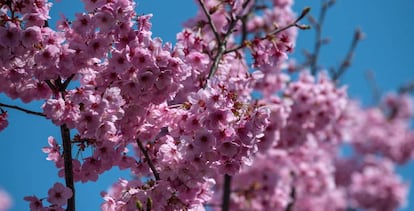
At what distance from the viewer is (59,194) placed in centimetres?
321

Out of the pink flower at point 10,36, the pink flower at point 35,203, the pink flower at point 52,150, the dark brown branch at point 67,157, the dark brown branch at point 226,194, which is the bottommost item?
the pink flower at point 35,203

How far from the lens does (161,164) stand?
3.32 m

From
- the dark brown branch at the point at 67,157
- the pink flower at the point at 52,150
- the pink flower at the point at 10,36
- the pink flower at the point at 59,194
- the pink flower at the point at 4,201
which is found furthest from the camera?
the pink flower at the point at 4,201

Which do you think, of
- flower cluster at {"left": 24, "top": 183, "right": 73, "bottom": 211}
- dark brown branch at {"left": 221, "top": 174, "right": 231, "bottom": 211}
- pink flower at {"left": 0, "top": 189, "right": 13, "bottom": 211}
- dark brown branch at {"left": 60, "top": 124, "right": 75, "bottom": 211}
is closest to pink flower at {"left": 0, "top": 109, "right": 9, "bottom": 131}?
dark brown branch at {"left": 60, "top": 124, "right": 75, "bottom": 211}

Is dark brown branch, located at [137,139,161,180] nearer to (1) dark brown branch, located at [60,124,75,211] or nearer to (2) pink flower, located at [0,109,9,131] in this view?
(1) dark brown branch, located at [60,124,75,211]

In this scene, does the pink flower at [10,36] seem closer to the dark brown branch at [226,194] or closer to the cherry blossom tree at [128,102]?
the cherry blossom tree at [128,102]

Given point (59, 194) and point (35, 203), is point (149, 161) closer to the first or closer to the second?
point (59, 194)

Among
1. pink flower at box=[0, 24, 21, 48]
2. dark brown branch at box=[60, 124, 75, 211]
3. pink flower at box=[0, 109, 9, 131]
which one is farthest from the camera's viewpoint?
pink flower at box=[0, 109, 9, 131]

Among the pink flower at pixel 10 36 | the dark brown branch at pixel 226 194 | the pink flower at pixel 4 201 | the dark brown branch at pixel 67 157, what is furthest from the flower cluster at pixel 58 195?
the pink flower at pixel 4 201

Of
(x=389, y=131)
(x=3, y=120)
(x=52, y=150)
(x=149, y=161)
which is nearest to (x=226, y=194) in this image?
(x=149, y=161)

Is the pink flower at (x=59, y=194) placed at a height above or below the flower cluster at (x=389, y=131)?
below

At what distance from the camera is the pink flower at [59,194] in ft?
10.5

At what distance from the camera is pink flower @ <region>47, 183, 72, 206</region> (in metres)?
3.21

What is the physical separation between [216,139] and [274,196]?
4474 millimetres
